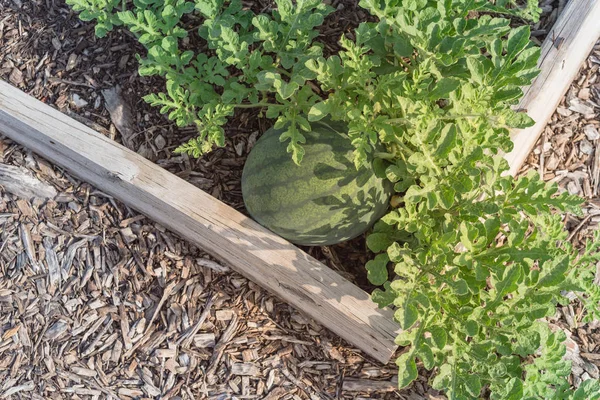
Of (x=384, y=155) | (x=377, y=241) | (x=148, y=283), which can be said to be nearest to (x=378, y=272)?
(x=377, y=241)

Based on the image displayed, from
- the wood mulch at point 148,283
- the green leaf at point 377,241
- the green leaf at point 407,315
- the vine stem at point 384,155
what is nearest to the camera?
the green leaf at point 407,315

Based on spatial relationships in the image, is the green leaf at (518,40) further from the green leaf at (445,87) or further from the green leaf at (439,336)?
the green leaf at (439,336)

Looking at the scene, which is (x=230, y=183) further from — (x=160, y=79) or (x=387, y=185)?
(x=387, y=185)

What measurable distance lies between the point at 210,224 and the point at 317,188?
58cm

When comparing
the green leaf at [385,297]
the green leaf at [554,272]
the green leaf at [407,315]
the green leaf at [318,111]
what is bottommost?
the green leaf at [385,297]

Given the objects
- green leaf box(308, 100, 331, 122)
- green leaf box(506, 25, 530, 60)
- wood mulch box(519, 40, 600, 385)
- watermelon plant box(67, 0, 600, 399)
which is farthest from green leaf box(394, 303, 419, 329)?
wood mulch box(519, 40, 600, 385)

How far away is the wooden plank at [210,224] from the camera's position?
2.59 metres

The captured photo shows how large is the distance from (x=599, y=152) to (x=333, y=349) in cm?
176

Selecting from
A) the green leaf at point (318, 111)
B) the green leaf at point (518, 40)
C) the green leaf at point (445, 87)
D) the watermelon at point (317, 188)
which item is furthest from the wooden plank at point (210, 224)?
the green leaf at point (518, 40)

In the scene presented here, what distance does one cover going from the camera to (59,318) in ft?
9.99

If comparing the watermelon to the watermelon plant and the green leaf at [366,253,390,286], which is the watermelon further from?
the green leaf at [366,253,390,286]

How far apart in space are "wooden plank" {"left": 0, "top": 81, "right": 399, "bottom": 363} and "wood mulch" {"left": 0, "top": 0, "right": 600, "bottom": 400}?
183mm

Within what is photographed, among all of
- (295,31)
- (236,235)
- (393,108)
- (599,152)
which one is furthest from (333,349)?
(599,152)

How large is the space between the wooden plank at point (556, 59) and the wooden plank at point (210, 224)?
103cm
